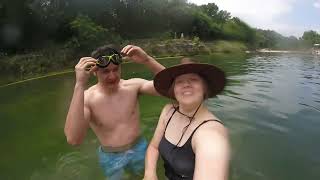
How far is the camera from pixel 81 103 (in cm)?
320

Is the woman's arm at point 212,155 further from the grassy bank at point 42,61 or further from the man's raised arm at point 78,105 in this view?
the grassy bank at point 42,61

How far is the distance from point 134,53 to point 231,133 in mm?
5536

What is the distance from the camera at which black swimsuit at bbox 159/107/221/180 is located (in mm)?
2383

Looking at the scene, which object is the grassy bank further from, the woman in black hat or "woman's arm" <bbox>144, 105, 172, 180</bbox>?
the woman in black hat

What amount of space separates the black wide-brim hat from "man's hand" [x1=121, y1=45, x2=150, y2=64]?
0.76 metres

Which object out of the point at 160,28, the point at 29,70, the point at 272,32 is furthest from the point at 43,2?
the point at 272,32

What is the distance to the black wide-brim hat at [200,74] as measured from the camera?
97.5 inches

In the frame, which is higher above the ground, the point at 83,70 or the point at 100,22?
the point at 100,22

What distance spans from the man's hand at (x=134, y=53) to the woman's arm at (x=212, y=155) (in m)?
1.47

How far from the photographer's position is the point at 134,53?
3551 millimetres

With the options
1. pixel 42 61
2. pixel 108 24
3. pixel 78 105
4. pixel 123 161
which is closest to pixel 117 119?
pixel 123 161

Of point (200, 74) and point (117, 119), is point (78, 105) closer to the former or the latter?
point (117, 119)

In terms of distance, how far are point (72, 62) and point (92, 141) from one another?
52.5 feet

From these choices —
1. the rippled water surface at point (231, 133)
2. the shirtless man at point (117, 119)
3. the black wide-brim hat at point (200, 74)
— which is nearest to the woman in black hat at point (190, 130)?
the black wide-brim hat at point (200, 74)
